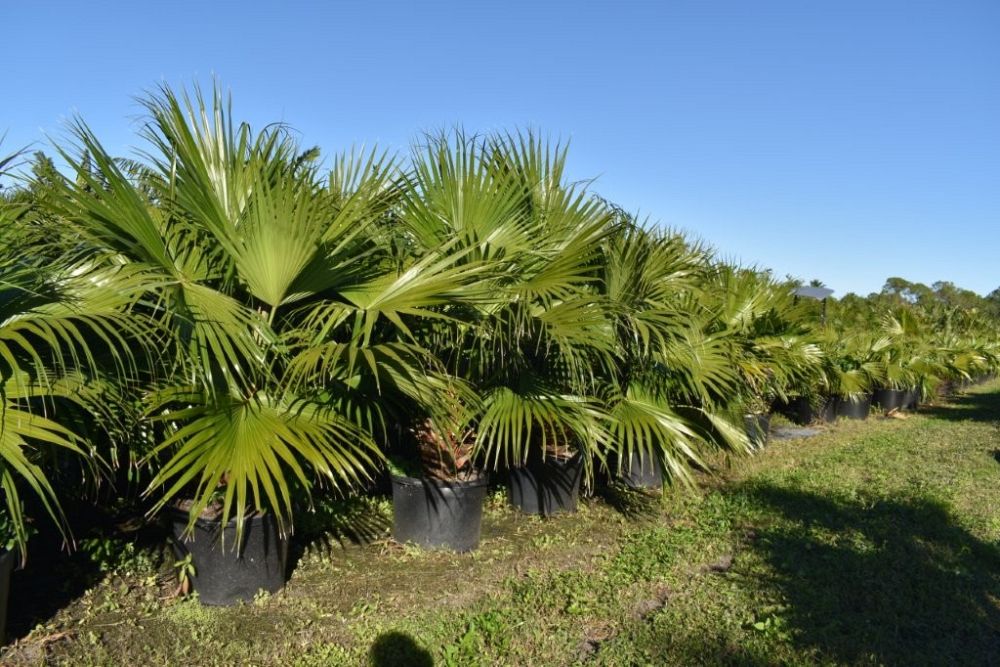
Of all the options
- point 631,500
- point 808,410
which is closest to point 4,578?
point 631,500

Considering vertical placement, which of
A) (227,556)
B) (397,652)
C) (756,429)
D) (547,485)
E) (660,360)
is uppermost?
(660,360)

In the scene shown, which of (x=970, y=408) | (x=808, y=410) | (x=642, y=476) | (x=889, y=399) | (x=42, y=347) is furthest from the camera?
(x=970, y=408)

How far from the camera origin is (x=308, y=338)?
3.45 m

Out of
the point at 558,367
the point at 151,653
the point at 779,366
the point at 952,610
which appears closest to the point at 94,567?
the point at 151,653

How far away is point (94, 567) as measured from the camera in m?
3.76

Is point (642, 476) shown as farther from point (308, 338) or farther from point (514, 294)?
point (308, 338)

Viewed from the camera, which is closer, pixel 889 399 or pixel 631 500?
pixel 631 500

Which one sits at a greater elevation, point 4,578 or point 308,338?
point 308,338

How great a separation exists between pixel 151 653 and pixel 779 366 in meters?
6.06

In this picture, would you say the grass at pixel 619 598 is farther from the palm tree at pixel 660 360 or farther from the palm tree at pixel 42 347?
the palm tree at pixel 42 347

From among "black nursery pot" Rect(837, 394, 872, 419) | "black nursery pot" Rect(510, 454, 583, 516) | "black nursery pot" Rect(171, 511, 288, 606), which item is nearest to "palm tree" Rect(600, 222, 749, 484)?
"black nursery pot" Rect(510, 454, 583, 516)

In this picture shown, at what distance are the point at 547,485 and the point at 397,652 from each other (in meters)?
2.35

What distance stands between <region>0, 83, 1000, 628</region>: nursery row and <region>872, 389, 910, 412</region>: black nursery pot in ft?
28.8

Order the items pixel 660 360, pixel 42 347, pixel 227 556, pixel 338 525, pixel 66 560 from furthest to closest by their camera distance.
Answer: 1. pixel 660 360
2. pixel 338 525
3. pixel 66 560
4. pixel 227 556
5. pixel 42 347
